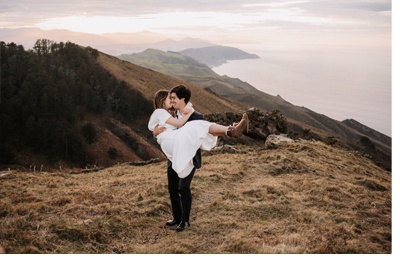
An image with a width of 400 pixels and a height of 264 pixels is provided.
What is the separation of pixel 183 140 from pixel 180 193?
75 cm

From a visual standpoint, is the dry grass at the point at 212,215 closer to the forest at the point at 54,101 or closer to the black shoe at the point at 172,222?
the black shoe at the point at 172,222

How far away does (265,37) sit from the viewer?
31.9ft

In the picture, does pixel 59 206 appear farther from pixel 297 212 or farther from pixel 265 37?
pixel 265 37

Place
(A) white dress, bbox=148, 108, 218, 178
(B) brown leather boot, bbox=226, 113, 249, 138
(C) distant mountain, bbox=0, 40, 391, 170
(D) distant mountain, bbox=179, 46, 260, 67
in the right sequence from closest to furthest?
(B) brown leather boot, bbox=226, 113, 249, 138 < (A) white dress, bbox=148, 108, 218, 178 < (D) distant mountain, bbox=179, 46, 260, 67 < (C) distant mountain, bbox=0, 40, 391, 170

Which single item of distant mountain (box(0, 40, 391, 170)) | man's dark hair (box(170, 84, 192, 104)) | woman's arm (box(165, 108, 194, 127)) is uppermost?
man's dark hair (box(170, 84, 192, 104))

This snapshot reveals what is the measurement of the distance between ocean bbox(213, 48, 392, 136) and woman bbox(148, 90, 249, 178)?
3.30 metres

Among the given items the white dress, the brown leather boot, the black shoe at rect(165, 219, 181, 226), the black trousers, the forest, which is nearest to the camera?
the brown leather boot

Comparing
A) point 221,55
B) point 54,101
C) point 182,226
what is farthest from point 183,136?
point 221,55

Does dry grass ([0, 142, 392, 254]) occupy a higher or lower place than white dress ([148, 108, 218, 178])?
lower

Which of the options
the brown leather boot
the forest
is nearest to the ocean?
the brown leather boot

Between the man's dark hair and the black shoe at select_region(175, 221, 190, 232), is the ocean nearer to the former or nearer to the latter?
the man's dark hair

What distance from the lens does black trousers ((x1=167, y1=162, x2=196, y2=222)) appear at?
4.89m
